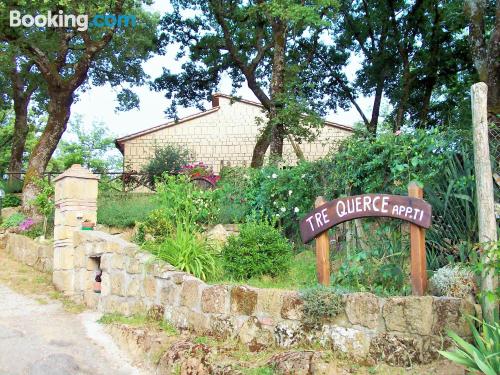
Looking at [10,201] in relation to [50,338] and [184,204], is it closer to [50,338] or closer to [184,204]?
[184,204]

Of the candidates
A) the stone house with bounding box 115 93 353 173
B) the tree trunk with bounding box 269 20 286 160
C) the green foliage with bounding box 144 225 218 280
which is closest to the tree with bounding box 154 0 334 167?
the tree trunk with bounding box 269 20 286 160

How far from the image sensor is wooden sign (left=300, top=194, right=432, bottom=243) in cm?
525

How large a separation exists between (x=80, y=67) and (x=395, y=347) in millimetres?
10965

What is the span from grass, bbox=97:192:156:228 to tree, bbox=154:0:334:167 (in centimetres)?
356

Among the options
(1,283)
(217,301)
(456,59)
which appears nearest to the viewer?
(217,301)

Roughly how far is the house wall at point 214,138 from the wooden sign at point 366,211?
50.6 feet

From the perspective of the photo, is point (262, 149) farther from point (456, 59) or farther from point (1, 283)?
point (1, 283)

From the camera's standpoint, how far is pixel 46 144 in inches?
499

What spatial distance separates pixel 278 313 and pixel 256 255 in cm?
111

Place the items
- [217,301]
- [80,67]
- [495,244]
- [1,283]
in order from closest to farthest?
[495,244], [217,301], [1,283], [80,67]

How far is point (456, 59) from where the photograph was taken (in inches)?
643

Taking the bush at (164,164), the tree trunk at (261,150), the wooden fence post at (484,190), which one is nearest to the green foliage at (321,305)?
the wooden fence post at (484,190)

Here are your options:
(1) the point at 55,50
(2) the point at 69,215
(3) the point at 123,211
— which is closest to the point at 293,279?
(2) the point at 69,215

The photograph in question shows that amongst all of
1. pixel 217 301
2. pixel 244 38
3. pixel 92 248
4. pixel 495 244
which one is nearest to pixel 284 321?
pixel 217 301
